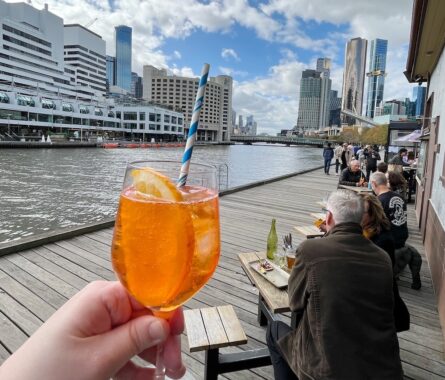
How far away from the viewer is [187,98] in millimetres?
104062

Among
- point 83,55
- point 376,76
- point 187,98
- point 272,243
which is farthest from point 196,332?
point 376,76

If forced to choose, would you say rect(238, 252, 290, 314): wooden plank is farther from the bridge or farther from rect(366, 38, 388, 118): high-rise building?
rect(366, 38, 388, 118): high-rise building

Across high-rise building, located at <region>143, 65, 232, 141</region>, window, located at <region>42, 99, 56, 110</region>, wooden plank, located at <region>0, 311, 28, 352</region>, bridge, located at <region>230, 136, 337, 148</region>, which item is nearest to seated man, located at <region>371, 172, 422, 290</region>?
wooden plank, located at <region>0, 311, 28, 352</region>

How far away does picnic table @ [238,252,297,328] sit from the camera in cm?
212

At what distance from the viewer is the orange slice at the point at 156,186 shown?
0.75 m

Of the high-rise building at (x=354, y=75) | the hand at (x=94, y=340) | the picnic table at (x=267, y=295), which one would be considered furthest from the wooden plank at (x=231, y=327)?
the high-rise building at (x=354, y=75)

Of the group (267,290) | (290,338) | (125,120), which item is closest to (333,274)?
(290,338)

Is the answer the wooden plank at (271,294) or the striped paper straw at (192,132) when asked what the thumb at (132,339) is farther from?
the wooden plank at (271,294)

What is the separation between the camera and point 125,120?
8656 centimetres

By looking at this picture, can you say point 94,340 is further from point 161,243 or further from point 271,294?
point 271,294

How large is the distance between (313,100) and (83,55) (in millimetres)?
113022

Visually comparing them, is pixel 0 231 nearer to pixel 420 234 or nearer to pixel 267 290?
pixel 267 290

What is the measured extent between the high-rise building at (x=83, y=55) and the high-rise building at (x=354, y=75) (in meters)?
98.3

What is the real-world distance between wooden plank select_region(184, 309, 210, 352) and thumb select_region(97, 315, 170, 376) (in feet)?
4.04
